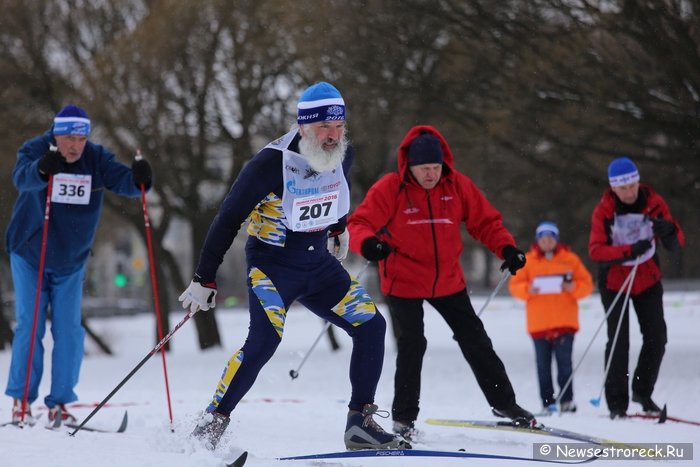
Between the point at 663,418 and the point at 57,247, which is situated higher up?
the point at 57,247

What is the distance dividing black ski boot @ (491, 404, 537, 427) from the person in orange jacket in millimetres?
3413

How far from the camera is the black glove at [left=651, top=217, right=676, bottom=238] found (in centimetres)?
722

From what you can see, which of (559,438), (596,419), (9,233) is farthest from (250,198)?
(596,419)

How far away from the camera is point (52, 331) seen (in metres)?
6.43

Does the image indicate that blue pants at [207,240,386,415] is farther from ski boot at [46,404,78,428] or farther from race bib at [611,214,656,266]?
race bib at [611,214,656,266]

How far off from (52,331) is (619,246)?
4.09 m

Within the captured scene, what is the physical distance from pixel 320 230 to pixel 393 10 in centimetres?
858

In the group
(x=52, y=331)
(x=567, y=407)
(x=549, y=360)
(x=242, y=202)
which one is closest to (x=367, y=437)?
(x=242, y=202)

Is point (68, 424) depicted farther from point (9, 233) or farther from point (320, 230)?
point (320, 230)

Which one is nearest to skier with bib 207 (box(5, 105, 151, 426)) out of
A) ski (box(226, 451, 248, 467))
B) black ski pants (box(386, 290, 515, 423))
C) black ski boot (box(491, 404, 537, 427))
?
black ski pants (box(386, 290, 515, 423))

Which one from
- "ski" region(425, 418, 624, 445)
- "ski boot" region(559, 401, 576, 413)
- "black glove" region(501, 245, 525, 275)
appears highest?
"black glove" region(501, 245, 525, 275)

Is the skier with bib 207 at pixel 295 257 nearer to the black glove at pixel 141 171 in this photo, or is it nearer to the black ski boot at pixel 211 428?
the black ski boot at pixel 211 428

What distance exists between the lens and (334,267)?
4.98 meters

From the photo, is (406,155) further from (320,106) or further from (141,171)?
(141,171)
